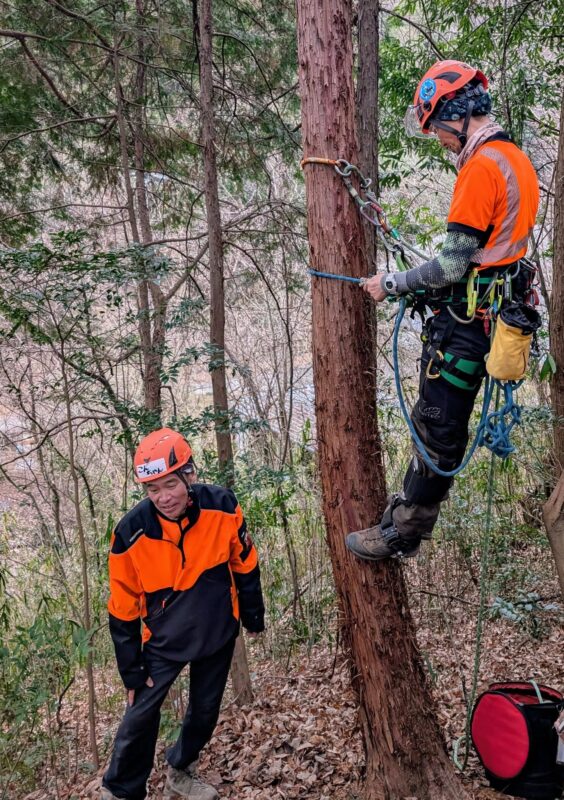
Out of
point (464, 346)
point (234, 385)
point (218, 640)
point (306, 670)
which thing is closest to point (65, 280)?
point (218, 640)

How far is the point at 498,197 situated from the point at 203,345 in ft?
10.7

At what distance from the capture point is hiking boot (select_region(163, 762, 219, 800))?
12.8 feet

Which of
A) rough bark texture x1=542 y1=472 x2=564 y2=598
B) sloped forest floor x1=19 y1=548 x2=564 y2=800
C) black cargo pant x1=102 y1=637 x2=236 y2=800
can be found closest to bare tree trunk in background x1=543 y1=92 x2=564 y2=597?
sloped forest floor x1=19 y1=548 x2=564 y2=800

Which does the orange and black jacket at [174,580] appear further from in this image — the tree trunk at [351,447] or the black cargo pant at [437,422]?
the black cargo pant at [437,422]

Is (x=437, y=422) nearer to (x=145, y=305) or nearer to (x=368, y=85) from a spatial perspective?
(x=145, y=305)

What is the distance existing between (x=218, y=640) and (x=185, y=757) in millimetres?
835

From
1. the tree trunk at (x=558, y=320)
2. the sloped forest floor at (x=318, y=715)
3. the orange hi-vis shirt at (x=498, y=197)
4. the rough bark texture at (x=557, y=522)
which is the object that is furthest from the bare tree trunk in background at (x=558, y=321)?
the orange hi-vis shirt at (x=498, y=197)

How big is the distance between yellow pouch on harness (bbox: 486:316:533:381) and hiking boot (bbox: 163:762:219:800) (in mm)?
2930

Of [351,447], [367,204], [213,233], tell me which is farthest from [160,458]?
[213,233]

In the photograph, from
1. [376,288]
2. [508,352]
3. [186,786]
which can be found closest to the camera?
[508,352]

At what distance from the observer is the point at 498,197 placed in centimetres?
280

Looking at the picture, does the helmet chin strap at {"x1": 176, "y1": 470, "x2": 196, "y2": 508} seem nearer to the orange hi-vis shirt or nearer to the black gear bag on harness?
the orange hi-vis shirt

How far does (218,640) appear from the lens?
11.9ft

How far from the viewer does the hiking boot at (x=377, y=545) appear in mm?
3152
